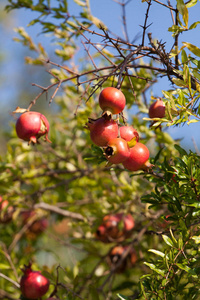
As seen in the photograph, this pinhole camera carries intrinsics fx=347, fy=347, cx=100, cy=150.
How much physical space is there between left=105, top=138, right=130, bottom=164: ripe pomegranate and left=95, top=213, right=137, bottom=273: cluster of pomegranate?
959mm

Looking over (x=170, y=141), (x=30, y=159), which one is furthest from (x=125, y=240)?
(x=30, y=159)

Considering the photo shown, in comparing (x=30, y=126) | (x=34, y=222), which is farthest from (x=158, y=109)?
(x=34, y=222)

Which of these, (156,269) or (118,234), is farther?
(118,234)

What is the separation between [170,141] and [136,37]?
2.30 ft

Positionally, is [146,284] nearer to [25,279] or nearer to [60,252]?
[25,279]

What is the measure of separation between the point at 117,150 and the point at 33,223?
1643 millimetres

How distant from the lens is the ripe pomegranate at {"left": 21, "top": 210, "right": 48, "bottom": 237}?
7.83 ft

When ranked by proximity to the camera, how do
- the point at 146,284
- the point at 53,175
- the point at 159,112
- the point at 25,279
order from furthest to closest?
1. the point at 53,175
2. the point at 25,279
3. the point at 159,112
4. the point at 146,284

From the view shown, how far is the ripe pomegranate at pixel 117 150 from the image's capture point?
37.4 inches

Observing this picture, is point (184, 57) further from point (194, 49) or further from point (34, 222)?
point (34, 222)

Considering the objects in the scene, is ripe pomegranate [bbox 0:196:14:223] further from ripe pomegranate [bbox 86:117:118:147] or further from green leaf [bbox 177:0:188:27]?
green leaf [bbox 177:0:188:27]

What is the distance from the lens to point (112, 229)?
190 centimetres

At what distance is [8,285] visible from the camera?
1863mm

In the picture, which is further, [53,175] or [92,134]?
[53,175]
